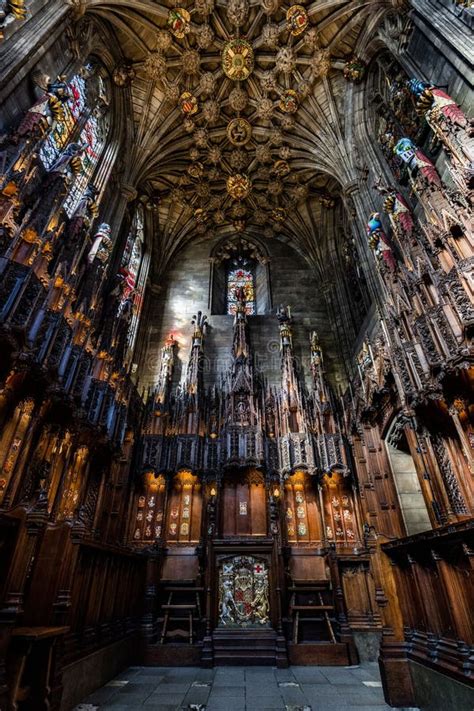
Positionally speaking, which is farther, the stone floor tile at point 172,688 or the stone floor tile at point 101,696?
the stone floor tile at point 172,688

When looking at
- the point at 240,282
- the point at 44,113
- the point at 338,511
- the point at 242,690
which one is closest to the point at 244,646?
the point at 242,690

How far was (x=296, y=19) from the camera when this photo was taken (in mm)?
13312

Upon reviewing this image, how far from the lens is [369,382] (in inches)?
379

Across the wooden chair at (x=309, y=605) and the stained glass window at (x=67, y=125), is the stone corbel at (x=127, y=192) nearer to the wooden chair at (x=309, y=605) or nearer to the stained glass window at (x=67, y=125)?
the stained glass window at (x=67, y=125)

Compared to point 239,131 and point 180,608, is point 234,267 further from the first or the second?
point 180,608

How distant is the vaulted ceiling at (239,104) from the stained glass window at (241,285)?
2607mm

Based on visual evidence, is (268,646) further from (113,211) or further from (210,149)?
(210,149)

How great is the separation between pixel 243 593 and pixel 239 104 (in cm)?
1859

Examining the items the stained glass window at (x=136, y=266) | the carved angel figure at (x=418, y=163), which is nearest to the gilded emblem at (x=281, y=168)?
the stained glass window at (x=136, y=266)

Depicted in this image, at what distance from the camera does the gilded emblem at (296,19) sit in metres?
13.1

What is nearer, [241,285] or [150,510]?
[150,510]

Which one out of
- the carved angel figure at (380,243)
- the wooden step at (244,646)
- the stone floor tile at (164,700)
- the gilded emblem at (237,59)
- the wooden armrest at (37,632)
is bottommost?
the stone floor tile at (164,700)

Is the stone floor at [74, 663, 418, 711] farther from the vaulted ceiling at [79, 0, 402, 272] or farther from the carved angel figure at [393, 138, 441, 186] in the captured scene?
the vaulted ceiling at [79, 0, 402, 272]

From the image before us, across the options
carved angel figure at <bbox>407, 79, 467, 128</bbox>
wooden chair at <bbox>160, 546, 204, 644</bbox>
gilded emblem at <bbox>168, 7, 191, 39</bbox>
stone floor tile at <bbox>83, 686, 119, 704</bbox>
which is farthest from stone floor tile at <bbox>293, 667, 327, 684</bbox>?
gilded emblem at <bbox>168, 7, 191, 39</bbox>
